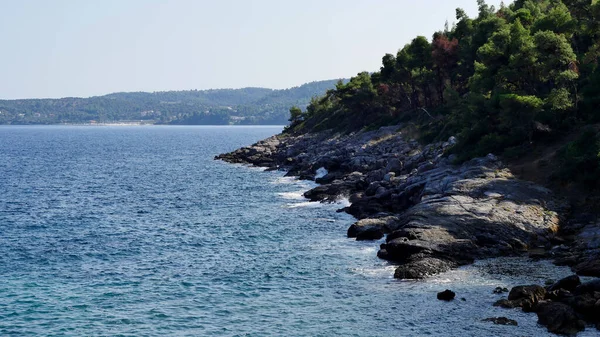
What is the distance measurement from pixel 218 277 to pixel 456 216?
66.3ft

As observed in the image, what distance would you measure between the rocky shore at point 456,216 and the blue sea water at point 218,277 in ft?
5.81

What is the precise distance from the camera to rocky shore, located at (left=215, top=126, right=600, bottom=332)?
45.7 metres

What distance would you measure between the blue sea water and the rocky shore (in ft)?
5.81

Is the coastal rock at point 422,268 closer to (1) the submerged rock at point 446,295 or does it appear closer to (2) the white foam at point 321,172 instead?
(1) the submerged rock at point 446,295

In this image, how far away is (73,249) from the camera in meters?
55.0

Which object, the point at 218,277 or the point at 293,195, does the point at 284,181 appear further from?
the point at 218,277

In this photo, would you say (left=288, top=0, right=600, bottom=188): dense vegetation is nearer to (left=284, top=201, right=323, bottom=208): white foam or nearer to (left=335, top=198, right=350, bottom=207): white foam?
(left=335, top=198, right=350, bottom=207): white foam

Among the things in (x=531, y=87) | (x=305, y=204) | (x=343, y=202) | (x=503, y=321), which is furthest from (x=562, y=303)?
(x=531, y=87)

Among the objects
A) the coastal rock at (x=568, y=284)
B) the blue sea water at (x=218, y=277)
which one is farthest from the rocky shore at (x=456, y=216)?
the coastal rock at (x=568, y=284)

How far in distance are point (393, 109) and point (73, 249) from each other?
3748 inches

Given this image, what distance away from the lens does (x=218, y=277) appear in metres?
45.3

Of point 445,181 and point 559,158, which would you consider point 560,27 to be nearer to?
point 559,158

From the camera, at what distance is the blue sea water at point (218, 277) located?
35000 millimetres

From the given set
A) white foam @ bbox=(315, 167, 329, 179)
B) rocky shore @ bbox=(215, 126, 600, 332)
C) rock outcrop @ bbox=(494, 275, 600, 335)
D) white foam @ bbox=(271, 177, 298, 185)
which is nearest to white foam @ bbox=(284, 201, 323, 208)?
rocky shore @ bbox=(215, 126, 600, 332)
